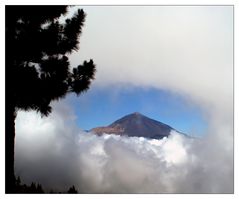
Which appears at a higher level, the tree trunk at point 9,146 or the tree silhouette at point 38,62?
the tree silhouette at point 38,62

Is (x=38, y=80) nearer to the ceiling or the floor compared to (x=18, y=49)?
nearer to the floor

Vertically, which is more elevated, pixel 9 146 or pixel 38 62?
pixel 38 62

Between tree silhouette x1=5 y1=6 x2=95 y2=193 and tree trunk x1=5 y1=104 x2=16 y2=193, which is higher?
tree silhouette x1=5 y1=6 x2=95 y2=193

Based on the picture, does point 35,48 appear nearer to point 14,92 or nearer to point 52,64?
point 52,64

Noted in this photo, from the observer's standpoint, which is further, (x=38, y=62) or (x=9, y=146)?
(x=38, y=62)
